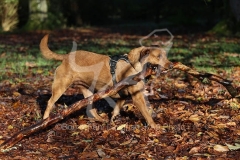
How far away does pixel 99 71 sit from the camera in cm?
602

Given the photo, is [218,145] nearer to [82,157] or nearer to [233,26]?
[82,157]

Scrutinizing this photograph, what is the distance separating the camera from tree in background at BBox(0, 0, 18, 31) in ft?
79.6

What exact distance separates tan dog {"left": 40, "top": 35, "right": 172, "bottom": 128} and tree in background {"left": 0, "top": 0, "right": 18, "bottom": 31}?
1902 cm

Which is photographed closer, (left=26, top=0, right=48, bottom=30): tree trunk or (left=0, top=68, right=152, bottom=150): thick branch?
(left=0, top=68, right=152, bottom=150): thick branch

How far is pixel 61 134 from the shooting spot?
18.1 feet

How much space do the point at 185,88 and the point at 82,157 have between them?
3.44 meters

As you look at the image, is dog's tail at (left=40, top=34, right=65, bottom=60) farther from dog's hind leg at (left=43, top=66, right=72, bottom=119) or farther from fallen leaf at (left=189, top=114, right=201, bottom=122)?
fallen leaf at (left=189, top=114, right=201, bottom=122)

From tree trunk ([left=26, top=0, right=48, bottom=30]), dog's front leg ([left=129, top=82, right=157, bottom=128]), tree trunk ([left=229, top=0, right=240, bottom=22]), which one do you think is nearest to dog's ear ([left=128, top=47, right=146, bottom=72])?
dog's front leg ([left=129, top=82, right=157, bottom=128])

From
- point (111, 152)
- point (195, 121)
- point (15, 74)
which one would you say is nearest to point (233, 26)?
point (15, 74)

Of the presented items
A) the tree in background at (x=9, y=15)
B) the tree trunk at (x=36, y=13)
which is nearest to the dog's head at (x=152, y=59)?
the tree trunk at (x=36, y=13)

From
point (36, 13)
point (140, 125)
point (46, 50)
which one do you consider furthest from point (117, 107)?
point (36, 13)

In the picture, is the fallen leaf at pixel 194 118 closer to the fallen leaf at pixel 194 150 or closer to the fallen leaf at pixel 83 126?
the fallen leaf at pixel 194 150

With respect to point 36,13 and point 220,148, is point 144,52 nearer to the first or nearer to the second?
point 220,148

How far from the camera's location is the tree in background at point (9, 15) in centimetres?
2425
